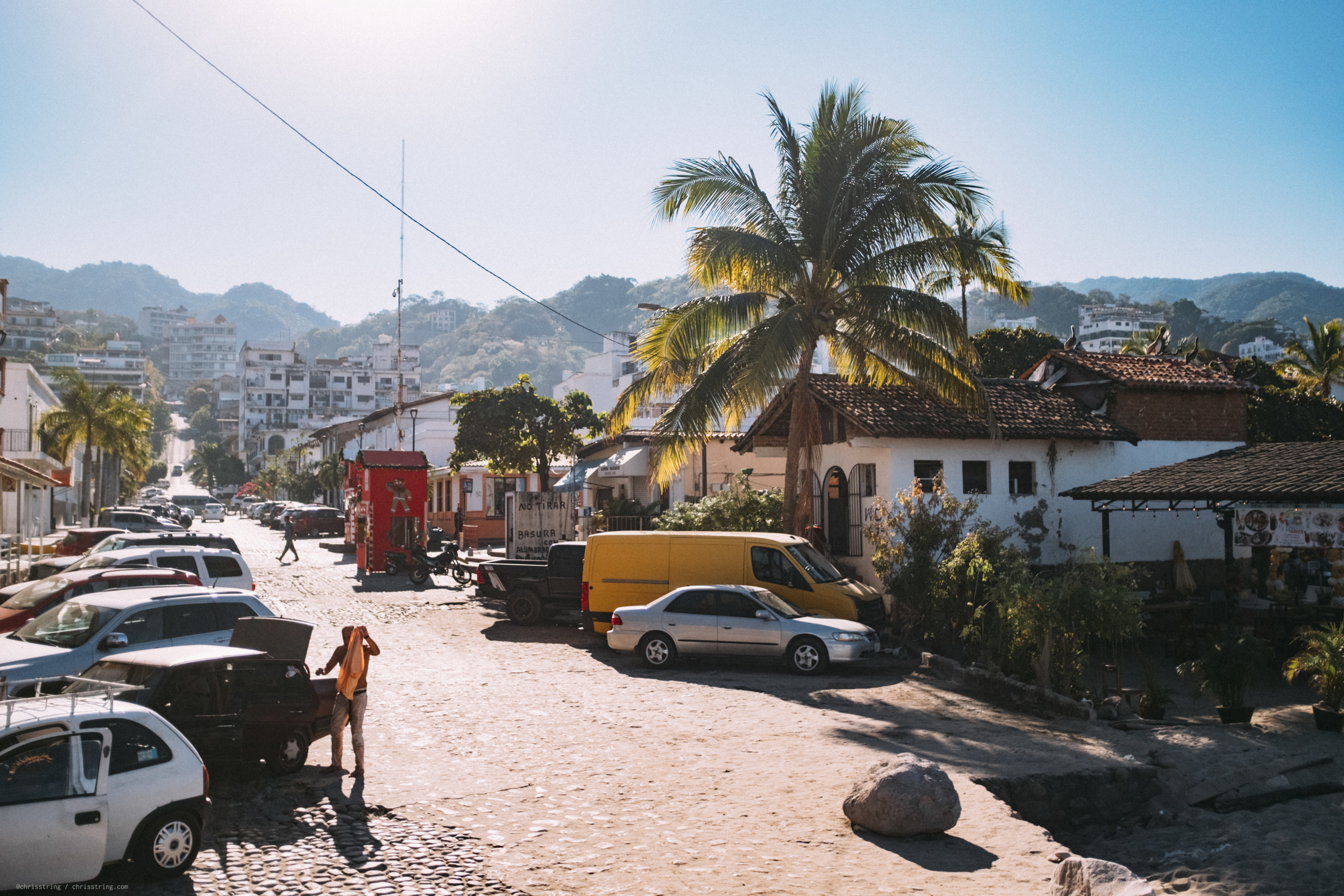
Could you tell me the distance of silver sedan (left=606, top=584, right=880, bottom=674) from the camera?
15875mm

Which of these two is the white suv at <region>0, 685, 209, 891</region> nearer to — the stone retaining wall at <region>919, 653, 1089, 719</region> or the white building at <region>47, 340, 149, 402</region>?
the stone retaining wall at <region>919, 653, 1089, 719</region>

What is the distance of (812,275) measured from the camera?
20516 mm

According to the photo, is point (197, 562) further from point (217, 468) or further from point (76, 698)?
point (217, 468)

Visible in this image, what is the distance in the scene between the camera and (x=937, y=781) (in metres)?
8.06

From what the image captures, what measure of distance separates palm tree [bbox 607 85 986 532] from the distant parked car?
116ft

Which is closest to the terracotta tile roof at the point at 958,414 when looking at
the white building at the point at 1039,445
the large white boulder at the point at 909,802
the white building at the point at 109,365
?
the white building at the point at 1039,445

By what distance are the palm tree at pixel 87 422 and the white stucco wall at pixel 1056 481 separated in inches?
1595

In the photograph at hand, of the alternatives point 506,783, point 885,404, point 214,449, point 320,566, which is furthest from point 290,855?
point 214,449

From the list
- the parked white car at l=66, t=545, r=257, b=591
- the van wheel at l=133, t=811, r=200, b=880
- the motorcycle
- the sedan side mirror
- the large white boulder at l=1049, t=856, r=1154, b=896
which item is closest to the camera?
A: the large white boulder at l=1049, t=856, r=1154, b=896

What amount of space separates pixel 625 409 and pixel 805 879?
47.8 feet

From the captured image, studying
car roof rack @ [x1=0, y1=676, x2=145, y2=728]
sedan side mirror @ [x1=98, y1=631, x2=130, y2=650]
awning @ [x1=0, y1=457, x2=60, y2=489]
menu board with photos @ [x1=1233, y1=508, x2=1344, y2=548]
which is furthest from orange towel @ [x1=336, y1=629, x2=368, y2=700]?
awning @ [x1=0, y1=457, x2=60, y2=489]

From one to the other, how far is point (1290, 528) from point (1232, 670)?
20.1ft

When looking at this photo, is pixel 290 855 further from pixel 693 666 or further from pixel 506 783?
pixel 693 666

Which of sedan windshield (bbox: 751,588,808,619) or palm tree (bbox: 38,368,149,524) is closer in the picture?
sedan windshield (bbox: 751,588,808,619)
